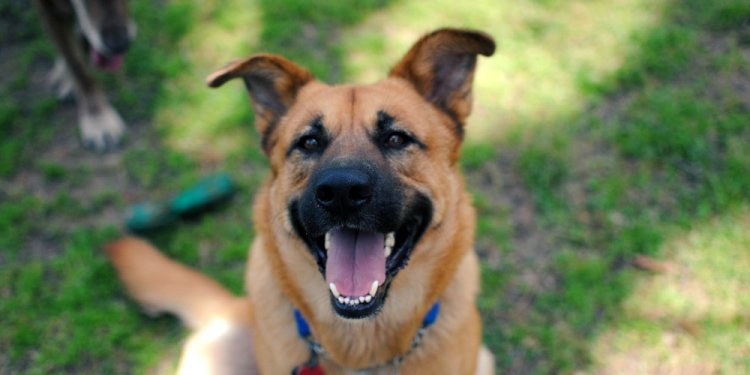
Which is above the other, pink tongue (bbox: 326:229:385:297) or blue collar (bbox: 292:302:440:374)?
pink tongue (bbox: 326:229:385:297)

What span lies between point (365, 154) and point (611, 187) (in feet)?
8.69

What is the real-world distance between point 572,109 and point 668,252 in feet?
4.85

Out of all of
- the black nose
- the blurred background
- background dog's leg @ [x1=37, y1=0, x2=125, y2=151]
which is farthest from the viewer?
background dog's leg @ [x1=37, y1=0, x2=125, y2=151]

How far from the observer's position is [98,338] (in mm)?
4160

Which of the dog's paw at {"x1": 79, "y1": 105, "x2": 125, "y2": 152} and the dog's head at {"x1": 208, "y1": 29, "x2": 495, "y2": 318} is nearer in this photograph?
the dog's head at {"x1": 208, "y1": 29, "x2": 495, "y2": 318}

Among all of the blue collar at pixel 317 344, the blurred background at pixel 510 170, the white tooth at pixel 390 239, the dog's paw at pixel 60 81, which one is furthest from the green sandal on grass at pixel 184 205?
the white tooth at pixel 390 239

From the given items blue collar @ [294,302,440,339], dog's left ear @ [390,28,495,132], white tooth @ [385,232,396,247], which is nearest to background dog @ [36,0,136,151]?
dog's left ear @ [390,28,495,132]

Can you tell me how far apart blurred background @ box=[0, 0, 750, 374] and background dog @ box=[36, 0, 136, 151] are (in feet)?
0.61

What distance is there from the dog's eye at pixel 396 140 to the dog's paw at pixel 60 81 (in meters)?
3.72

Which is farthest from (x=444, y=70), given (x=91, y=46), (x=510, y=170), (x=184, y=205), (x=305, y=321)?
(x=91, y=46)

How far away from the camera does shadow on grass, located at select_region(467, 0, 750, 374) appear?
414 cm

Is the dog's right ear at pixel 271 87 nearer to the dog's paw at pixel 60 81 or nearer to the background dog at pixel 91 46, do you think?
the background dog at pixel 91 46

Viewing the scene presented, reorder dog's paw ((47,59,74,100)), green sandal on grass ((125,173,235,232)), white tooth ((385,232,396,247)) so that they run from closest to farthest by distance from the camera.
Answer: white tooth ((385,232,396,247)), green sandal on grass ((125,173,235,232)), dog's paw ((47,59,74,100))

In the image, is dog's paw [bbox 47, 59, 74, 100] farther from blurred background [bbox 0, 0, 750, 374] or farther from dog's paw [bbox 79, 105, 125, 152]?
dog's paw [bbox 79, 105, 125, 152]
